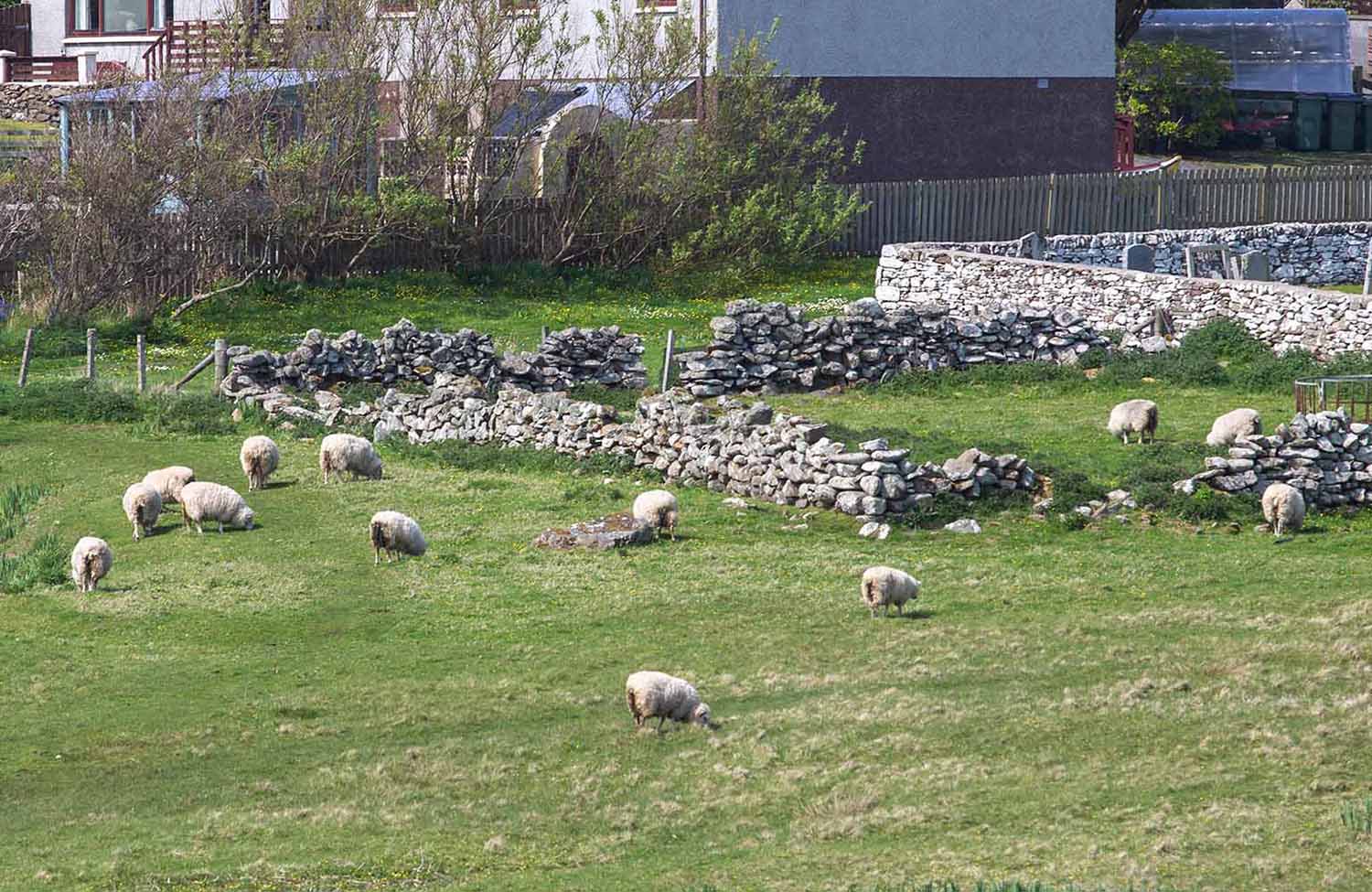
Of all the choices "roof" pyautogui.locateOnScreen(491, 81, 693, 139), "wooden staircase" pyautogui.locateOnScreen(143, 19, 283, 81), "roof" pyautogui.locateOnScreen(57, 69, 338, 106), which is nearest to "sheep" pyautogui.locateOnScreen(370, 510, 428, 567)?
Answer: "roof" pyautogui.locateOnScreen(57, 69, 338, 106)

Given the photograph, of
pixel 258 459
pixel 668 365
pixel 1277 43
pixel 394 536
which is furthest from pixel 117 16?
pixel 1277 43

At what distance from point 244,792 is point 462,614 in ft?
16.3

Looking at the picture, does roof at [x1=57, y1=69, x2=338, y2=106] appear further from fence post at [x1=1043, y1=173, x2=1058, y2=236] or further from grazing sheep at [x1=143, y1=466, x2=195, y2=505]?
grazing sheep at [x1=143, y1=466, x2=195, y2=505]

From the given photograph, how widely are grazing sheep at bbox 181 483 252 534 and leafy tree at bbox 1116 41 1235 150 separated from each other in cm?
4932

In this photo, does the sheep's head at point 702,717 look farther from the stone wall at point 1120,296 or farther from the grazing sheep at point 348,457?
the stone wall at point 1120,296

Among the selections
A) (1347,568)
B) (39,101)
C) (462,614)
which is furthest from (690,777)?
(39,101)

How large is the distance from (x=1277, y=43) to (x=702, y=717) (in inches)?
2441

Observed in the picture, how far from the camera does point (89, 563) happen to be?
19547 millimetres

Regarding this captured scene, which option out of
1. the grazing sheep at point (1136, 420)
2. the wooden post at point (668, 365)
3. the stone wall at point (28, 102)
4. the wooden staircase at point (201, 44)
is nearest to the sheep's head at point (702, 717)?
the grazing sheep at point (1136, 420)

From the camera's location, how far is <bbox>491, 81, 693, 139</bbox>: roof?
1794 inches

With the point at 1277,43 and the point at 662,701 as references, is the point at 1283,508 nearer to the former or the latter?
the point at 662,701

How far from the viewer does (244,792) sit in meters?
14.1

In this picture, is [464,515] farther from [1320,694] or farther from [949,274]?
[949,274]

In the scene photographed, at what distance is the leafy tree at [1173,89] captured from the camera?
65938 mm
